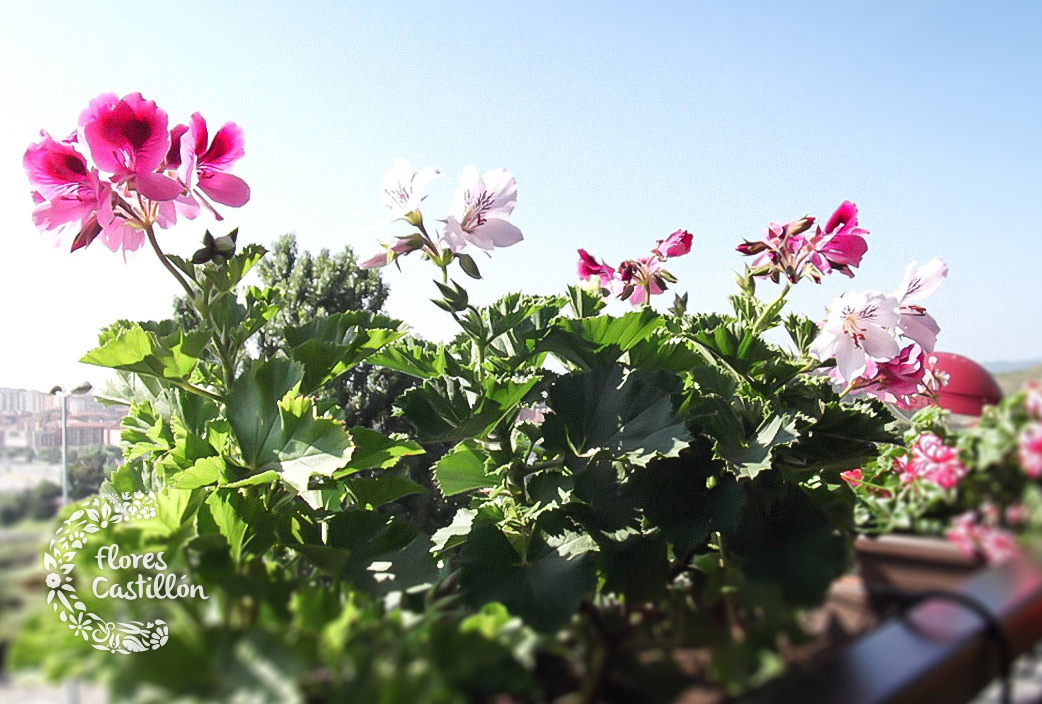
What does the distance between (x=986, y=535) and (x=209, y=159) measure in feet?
3.03

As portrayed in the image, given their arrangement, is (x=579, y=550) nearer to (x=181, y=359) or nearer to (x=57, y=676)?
(x=181, y=359)

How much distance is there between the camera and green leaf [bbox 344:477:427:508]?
3.22 feet

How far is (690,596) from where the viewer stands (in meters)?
0.65

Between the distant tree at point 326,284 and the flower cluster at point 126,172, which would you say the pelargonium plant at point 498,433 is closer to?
the flower cluster at point 126,172

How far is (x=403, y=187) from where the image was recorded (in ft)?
3.56

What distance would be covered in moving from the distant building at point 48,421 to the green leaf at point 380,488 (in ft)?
1.14

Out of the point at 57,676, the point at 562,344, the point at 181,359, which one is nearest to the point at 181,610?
the point at 57,676

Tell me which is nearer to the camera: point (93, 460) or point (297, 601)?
point (297, 601)

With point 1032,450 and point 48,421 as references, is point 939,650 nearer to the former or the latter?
point 1032,450

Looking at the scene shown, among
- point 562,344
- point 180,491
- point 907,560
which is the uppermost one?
point 562,344

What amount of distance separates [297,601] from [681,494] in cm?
54

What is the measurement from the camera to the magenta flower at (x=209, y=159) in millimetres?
968

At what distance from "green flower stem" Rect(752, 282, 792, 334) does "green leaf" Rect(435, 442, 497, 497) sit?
16.9 inches

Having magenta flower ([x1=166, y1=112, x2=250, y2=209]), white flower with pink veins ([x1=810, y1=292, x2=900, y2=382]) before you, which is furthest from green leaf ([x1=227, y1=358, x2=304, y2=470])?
white flower with pink veins ([x1=810, y1=292, x2=900, y2=382])
